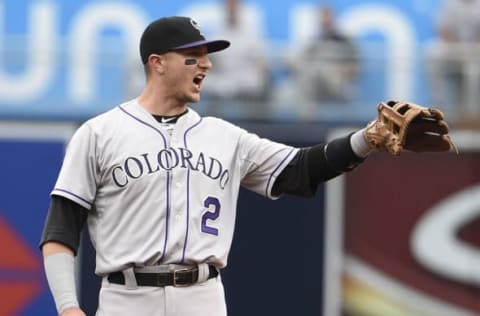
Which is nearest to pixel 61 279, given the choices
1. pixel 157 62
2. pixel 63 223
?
pixel 63 223

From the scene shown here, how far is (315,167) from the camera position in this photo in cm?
457

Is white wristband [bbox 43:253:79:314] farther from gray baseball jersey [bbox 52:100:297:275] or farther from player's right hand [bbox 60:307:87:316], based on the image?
gray baseball jersey [bbox 52:100:297:275]

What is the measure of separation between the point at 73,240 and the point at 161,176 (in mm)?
393

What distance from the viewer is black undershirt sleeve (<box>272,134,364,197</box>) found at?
4488mm

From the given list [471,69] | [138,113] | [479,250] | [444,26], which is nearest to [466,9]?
[444,26]

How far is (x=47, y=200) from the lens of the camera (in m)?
7.68

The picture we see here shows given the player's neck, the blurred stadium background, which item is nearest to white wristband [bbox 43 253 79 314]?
the player's neck

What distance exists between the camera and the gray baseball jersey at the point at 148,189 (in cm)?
440

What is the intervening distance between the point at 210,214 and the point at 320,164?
45cm

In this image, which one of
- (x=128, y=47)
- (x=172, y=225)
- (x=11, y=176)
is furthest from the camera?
(x=128, y=47)

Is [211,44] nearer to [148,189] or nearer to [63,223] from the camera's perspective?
[148,189]

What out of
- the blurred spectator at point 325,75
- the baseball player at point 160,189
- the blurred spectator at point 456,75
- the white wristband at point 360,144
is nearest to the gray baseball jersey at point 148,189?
the baseball player at point 160,189

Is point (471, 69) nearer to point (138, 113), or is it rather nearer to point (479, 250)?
point (479, 250)

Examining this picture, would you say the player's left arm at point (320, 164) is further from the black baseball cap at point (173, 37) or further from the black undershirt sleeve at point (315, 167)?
the black baseball cap at point (173, 37)
